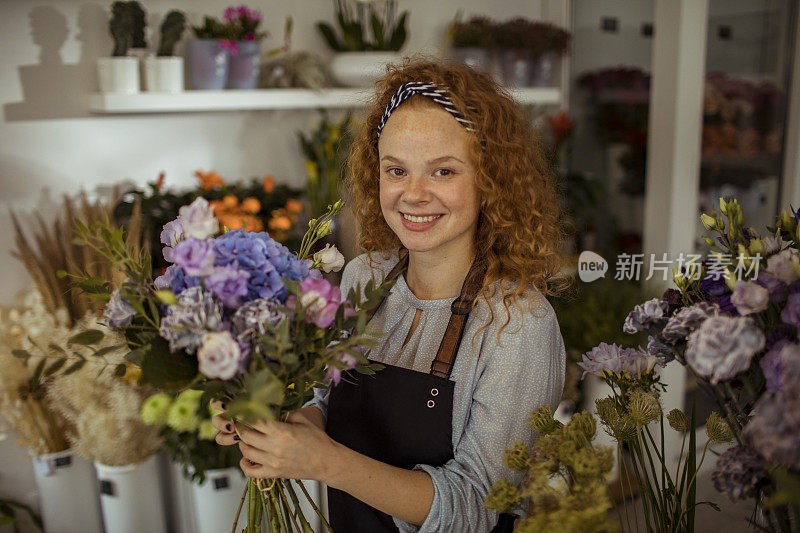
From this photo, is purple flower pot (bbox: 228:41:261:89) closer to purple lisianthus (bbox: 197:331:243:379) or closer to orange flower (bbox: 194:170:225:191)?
orange flower (bbox: 194:170:225:191)

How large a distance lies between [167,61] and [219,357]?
1.65 m

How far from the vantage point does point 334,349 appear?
87 centimetres

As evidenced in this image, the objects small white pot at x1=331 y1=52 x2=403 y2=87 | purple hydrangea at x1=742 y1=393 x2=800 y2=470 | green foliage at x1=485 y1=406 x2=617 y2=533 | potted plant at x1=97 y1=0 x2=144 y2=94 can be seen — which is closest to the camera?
purple hydrangea at x1=742 y1=393 x2=800 y2=470

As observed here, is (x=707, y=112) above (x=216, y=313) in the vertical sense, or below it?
above

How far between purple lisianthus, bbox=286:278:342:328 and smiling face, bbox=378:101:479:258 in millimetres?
345

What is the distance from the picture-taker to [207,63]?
Result: 2201 millimetres

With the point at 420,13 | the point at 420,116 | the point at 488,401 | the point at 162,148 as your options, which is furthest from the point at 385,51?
the point at 488,401

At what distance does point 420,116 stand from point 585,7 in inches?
90.2

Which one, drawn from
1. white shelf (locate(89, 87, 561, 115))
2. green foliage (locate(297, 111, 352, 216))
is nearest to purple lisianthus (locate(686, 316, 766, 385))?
white shelf (locate(89, 87, 561, 115))

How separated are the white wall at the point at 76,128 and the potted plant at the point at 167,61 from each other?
0.20m

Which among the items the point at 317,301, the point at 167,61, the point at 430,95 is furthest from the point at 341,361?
the point at 167,61

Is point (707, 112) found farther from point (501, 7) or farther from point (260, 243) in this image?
point (260, 243)

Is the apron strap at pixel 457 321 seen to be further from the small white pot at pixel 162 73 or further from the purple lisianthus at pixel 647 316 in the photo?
the small white pot at pixel 162 73

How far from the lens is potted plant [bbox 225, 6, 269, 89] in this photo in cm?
223
